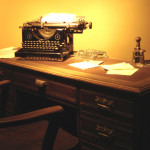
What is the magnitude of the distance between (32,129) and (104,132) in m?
0.51

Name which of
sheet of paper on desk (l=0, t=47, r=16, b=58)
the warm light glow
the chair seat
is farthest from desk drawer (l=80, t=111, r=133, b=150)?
sheet of paper on desk (l=0, t=47, r=16, b=58)

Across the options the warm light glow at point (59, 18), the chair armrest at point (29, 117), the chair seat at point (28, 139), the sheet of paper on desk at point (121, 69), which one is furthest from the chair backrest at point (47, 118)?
the warm light glow at point (59, 18)

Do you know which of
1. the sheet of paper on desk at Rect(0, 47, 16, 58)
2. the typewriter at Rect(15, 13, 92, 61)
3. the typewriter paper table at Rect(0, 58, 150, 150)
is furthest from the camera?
the sheet of paper on desk at Rect(0, 47, 16, 58)

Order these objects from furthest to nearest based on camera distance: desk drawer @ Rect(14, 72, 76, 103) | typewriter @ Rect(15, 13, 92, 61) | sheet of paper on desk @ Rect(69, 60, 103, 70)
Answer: typewriter @ Rect(15, 13, 92, 61) < sheet of paper on desk @ Rect(69, 60, 103, 70) < desk drawer @ Rect(14, 72, 76, 103)

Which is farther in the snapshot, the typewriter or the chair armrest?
the typewriter

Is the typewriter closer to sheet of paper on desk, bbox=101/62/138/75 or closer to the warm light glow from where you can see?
the warm light glow

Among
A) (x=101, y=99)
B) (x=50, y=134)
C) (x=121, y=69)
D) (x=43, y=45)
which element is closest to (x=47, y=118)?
(x=50, y=134)

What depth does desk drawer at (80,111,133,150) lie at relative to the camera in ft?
3.87

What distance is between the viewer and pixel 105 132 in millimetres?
1247

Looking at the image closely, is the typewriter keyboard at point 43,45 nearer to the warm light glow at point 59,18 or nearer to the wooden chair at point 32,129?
the warm light glow at point 59,18

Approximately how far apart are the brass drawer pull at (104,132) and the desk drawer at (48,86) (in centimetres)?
22

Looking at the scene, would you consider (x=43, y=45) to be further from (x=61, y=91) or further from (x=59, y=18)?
(x=61, y=91)

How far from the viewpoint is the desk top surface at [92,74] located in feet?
3.77

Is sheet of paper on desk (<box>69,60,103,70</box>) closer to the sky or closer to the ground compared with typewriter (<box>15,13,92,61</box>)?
closer to the ground
